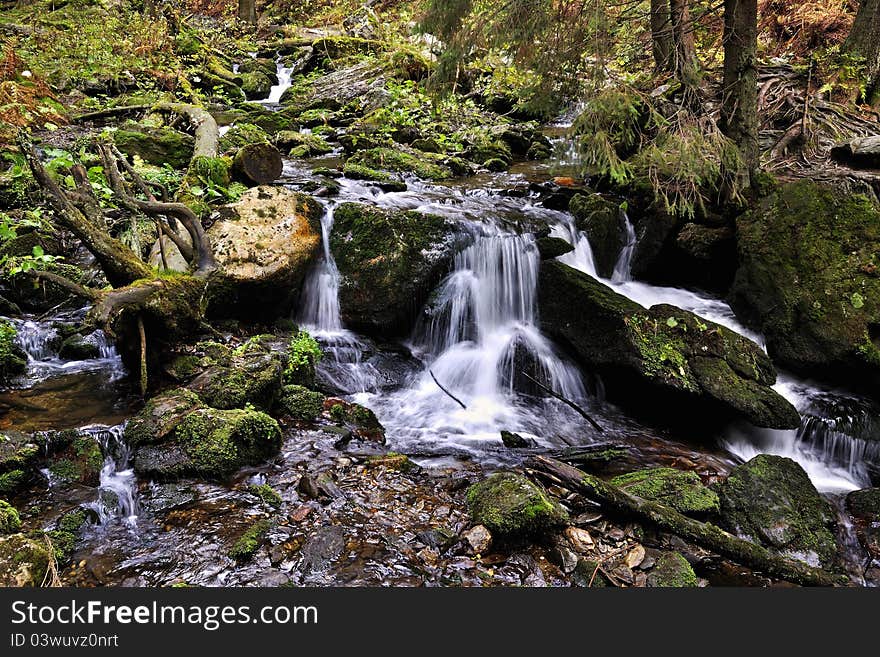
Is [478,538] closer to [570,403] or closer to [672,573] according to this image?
[672,573]

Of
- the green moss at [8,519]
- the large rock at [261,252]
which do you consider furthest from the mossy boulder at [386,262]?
the green moss at [8,519]

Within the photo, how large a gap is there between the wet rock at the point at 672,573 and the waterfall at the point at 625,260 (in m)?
5.79

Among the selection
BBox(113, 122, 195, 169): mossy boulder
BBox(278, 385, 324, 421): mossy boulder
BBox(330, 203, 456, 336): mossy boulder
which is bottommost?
BBox(278, 385, 324, 421): mossy boulder

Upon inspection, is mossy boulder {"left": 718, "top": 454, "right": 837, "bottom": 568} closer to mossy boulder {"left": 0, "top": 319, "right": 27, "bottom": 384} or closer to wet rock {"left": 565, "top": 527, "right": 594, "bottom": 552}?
wet rock {"left": 565, "top": 527, "right": 594, "bottom": 552}

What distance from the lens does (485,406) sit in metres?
6.77

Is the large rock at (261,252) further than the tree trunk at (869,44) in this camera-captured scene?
No

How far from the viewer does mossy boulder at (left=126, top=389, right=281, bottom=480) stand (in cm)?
428

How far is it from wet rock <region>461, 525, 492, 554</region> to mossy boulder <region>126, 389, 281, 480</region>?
1.99 meters

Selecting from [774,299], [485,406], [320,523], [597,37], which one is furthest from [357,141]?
[320,523]

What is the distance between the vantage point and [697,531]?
4.04m

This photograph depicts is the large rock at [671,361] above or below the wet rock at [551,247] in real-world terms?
below

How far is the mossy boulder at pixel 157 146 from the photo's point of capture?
29.7ft

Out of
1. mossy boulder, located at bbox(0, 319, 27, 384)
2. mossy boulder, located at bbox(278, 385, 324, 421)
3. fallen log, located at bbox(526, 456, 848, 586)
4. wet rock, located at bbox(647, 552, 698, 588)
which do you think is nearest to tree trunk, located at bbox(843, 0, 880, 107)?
fallen log, located at bbox(526, 456, 848, 586)

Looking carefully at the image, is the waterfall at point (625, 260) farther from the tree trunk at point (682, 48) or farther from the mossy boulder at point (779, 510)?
the mossy boulder at point (779, 510)
